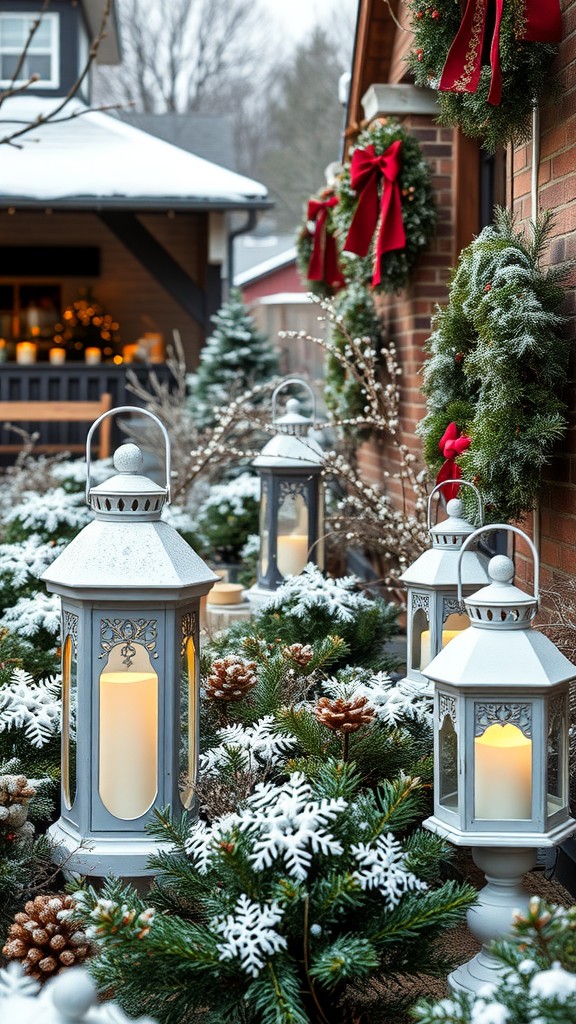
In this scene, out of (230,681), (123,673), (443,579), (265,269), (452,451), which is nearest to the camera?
(123,673)

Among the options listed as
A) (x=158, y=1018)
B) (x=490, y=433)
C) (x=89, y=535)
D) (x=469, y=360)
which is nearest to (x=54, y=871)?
(x=158, y=1018)

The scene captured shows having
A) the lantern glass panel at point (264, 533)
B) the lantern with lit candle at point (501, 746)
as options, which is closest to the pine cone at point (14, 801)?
the lantern with lit candle at point (501, 746)

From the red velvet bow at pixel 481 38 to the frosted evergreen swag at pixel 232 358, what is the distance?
7487 mm

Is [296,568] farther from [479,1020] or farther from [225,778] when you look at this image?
[479,1020]

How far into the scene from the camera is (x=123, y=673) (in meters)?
2.85

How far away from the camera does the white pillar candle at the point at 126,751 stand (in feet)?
9.19

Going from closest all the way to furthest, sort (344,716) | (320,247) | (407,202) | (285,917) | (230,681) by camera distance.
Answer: (285,917)
(344,716)
(230,681)
(407,202)
(320,247)

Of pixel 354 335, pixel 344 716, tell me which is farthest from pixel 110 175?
pixel 344 716

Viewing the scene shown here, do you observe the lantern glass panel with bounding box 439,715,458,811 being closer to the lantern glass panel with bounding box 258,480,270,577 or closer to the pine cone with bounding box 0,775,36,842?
the pine cone with bounding box 0,775,36,842

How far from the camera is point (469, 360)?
369 centimetres

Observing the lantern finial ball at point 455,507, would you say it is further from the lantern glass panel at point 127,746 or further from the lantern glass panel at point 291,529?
the lantern glass panel at point 291,529

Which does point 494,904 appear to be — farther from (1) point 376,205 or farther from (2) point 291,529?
(1) point 376,205

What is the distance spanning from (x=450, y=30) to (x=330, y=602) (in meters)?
2.01

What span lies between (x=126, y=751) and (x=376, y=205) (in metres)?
4.00
